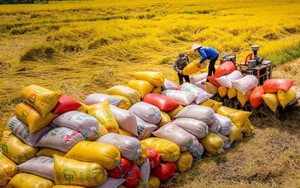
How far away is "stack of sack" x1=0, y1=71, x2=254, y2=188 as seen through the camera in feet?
10.9

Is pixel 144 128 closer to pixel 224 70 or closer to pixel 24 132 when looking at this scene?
pixel 24 132

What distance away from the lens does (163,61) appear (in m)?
9.55

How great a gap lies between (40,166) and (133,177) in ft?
3.03

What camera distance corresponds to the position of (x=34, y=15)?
67.9 ft

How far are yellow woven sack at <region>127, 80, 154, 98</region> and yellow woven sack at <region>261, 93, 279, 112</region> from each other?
172 centimetres

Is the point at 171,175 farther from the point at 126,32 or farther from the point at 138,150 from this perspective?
the point at 126,32

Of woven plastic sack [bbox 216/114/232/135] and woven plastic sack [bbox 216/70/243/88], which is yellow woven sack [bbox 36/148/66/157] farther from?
woven plastic sack [bbox 216/70/243/88]

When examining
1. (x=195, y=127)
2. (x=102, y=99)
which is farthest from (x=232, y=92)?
(x=102, y=99)

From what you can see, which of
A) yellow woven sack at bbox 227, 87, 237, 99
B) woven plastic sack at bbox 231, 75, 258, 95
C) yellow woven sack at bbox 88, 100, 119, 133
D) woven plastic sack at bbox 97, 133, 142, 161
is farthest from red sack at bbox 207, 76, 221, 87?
woven plastic sack at bbox 97, 133, 142, 161

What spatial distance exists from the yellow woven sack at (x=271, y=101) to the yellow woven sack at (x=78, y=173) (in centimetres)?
305

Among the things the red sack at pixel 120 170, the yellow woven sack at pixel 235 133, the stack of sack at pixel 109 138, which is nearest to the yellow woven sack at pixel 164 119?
the stack of sack at pixel 109 138

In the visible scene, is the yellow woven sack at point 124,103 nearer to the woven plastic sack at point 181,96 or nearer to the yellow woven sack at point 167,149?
the woven plastic sack at point 181,96

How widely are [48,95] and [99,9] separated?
67.9 ft

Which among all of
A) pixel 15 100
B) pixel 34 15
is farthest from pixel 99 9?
pixel 15 100
